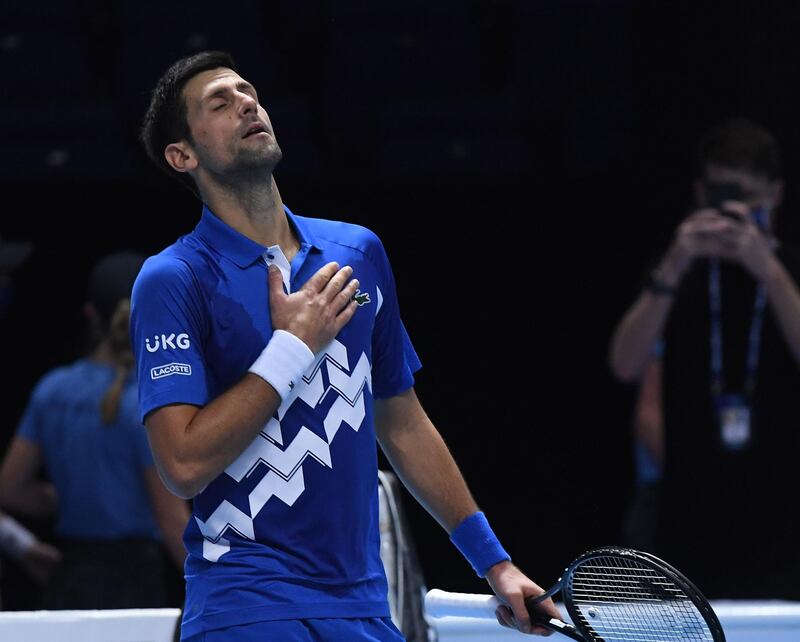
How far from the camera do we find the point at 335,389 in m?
2.32

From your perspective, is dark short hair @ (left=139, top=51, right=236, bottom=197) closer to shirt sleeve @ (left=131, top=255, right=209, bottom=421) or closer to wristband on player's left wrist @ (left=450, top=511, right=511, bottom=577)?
shirt sleeve @ (left=131, top=255, right=209, bottom=421)

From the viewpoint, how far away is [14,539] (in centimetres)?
436

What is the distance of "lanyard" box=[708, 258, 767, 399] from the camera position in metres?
3.86

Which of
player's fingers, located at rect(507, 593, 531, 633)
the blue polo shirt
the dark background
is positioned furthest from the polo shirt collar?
the dark background

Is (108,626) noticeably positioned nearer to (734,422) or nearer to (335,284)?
(335,284)

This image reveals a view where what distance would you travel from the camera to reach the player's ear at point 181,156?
7.95 ft

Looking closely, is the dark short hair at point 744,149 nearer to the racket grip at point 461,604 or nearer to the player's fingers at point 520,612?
the racket grip at point 461,604

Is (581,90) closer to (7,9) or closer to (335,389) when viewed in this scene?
(7,9)

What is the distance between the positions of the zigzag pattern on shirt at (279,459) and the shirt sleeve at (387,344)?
20 cm

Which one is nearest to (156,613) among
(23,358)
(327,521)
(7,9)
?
(327,521)

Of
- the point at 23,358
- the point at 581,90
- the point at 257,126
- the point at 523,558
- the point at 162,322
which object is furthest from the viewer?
the point at 581,90

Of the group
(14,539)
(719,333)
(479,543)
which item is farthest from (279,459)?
(14,539)

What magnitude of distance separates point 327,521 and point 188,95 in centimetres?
74

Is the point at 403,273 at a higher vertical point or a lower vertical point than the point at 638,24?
lower
